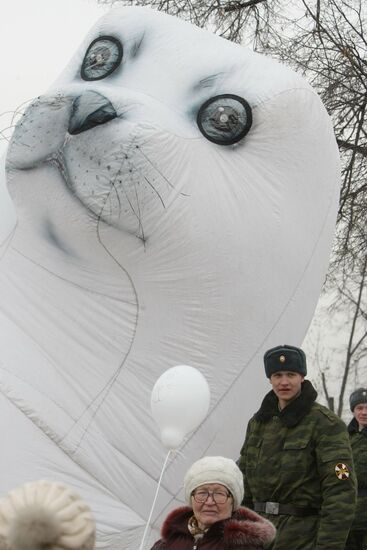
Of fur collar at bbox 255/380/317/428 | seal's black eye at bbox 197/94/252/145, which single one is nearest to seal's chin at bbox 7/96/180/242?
seal's black eye at bbox 197/94/252/145

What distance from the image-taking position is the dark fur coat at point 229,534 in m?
3.20

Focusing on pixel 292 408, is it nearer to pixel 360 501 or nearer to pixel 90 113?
pixel 360 501

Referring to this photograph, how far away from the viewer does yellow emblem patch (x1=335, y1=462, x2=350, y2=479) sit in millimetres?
3963

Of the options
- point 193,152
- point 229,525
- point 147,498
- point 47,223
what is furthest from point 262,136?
point 229,525

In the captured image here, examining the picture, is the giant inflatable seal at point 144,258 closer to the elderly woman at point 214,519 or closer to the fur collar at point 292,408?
the fur collar at point 292,408

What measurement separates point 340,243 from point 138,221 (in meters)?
6.76

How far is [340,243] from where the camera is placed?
11.3m

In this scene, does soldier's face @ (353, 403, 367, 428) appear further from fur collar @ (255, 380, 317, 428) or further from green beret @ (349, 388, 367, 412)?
fur collar @ (255, 380, 317, 428)

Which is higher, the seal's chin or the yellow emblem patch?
the seal's chin

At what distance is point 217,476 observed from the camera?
10.9ft

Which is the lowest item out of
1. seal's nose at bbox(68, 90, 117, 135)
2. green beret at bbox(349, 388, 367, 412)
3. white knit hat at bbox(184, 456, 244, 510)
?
white knit hat at bbox(184, 456, 244, 510)

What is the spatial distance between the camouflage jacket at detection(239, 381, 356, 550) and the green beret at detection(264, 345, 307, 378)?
0.11 meters

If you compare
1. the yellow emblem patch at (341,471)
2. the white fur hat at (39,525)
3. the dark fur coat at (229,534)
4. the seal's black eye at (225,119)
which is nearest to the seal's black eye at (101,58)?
the seal's black eye at (225,119)

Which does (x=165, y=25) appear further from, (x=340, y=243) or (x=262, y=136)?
(x=340, y=243)
